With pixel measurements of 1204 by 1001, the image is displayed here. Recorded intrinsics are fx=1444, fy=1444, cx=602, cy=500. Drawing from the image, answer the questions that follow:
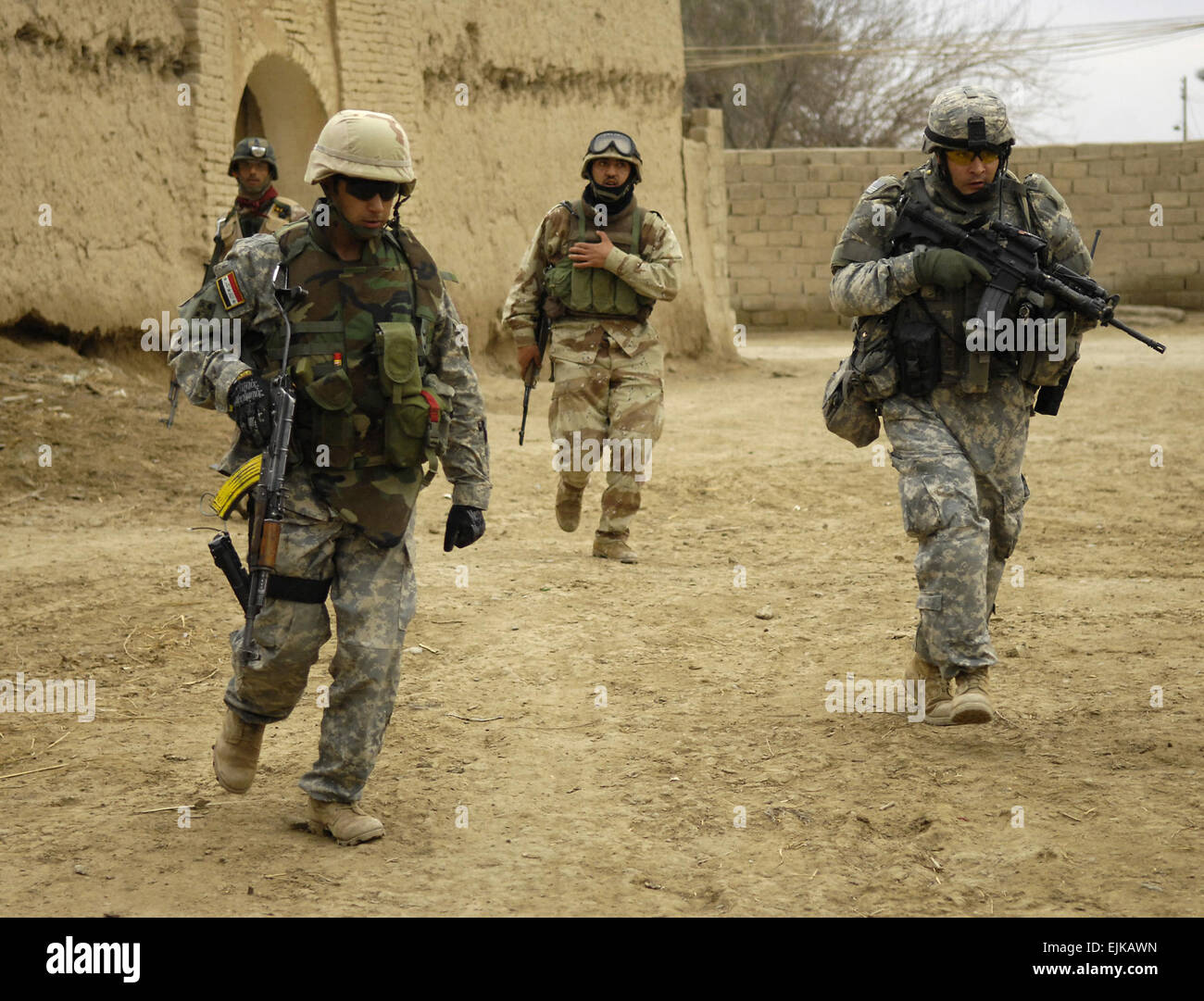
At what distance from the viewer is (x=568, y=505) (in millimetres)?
6906

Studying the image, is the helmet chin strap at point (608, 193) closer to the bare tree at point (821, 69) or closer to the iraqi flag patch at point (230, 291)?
the iraqi flag patch at point (230, 291)

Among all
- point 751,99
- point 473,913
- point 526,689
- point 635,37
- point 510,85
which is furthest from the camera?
point 751,99

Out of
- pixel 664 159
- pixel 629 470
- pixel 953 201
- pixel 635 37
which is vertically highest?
pixel 635 37

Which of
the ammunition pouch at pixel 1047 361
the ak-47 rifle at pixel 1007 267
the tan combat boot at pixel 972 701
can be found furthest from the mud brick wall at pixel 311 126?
the tan combat boot at pixel 972 701

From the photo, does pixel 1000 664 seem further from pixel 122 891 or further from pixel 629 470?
pixel 122 891

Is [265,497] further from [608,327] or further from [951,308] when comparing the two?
[608,327]

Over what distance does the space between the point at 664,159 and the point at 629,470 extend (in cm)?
859

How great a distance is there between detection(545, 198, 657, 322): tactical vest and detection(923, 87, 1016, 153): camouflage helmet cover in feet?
8.38

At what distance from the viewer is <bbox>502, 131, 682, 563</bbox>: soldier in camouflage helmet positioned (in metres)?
6.61

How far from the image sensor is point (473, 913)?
10.1 feet

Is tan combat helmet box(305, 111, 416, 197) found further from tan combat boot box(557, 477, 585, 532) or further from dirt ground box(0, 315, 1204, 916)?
tan combat boot box(557, 477, 585, 532)

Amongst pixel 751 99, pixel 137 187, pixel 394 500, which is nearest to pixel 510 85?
pixel 137 187

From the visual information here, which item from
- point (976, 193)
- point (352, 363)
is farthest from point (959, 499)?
point (352, 363)

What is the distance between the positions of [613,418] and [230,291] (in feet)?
11.4
